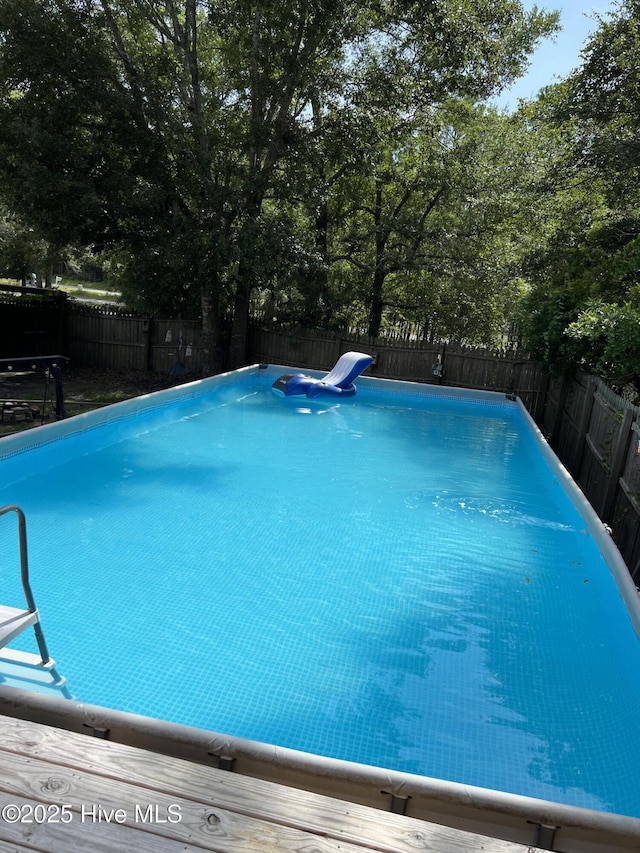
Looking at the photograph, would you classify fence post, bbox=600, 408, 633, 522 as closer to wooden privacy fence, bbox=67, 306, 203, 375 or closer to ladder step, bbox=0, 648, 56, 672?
ladder step, bbox=0, 648, 56, 672

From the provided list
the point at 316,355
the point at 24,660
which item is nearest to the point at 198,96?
the point at 316,355

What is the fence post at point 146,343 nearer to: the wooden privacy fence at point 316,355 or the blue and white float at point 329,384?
the wooden privacy fence at point 316,355

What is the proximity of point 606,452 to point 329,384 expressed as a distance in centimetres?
665

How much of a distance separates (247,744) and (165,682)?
1293mm

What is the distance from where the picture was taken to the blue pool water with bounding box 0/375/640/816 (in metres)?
3.21

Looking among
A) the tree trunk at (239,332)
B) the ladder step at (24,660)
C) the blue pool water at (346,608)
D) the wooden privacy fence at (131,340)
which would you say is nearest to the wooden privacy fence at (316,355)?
the wooden privacy fence at (131,340)

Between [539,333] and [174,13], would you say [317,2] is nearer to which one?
[174,13]

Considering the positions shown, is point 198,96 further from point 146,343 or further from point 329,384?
point 329,384

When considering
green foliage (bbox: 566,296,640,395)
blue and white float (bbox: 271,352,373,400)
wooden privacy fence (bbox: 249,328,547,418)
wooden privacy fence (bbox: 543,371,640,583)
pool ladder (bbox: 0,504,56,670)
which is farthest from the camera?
wooden privacy fence (bbox: 249,328,547,418)

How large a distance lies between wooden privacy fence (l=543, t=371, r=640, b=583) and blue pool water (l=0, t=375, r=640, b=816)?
0.37 m

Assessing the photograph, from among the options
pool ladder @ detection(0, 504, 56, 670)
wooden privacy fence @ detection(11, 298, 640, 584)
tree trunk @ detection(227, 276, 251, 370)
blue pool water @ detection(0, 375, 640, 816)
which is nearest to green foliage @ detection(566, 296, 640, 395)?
blue pool water @ detection(0, 375, 640, 816)

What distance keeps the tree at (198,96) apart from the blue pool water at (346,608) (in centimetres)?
599

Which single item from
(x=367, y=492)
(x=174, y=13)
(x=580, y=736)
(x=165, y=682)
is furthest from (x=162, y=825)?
(x=174, y=13)

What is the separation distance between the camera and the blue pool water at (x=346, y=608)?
3.21 m
